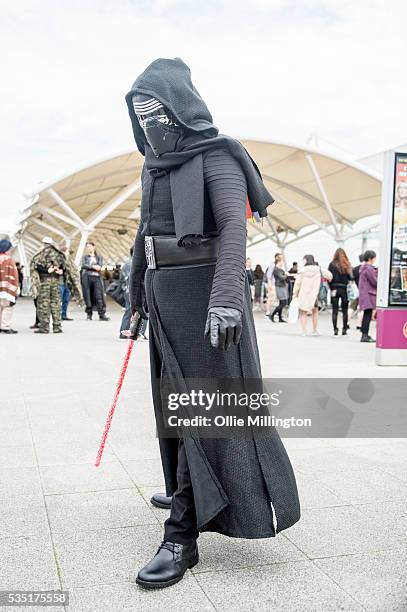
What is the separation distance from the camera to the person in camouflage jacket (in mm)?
12172

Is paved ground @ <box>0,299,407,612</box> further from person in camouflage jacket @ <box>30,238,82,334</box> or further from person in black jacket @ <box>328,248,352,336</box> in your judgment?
person in black jacket @ <box>328,248,352,336</box>

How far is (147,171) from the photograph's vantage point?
9.13ft

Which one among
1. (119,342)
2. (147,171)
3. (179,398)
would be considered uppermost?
(147,171)

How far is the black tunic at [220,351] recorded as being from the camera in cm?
253

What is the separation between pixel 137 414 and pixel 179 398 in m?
2.88

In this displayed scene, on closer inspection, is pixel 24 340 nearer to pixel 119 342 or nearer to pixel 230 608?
pixel 119 342

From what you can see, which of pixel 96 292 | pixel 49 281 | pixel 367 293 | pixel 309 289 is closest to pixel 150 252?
pixel 367 293

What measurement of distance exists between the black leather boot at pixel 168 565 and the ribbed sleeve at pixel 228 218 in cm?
93

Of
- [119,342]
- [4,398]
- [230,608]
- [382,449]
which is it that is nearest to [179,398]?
[230,608]

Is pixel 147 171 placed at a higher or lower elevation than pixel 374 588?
higher

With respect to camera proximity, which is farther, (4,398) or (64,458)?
(4,398)

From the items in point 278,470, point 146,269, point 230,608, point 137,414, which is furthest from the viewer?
point 137,414

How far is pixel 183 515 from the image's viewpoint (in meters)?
2.63

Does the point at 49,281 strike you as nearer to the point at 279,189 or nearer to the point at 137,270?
the point at 137,270
